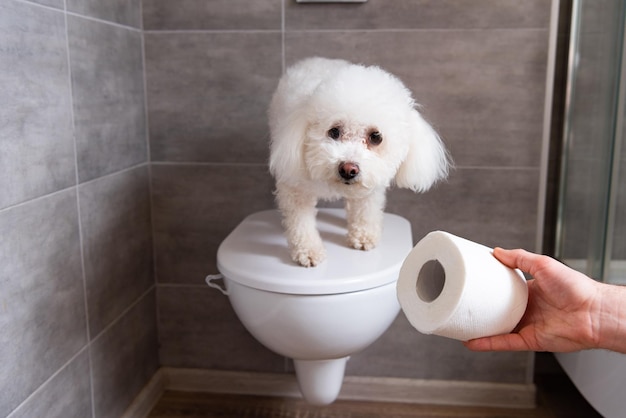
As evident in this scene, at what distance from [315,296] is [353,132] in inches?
12.6

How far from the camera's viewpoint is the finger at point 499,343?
2.83 ft

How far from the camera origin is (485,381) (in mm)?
1794

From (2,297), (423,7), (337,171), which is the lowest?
(2,297)

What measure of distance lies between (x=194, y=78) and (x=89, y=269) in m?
0.61

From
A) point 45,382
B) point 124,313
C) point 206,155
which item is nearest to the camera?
point 45,382

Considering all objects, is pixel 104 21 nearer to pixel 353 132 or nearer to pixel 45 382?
pixel 353 132

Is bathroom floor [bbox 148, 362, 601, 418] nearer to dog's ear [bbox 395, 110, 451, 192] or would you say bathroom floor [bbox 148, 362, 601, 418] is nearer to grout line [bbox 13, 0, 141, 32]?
dog's ear [bbox 395, 110, 451, 192]

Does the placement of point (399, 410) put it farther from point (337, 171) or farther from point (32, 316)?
point (32, 316)

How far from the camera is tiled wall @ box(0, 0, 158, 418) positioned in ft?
3.61

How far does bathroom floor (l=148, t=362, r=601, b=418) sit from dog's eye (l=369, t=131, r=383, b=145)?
3.00ft

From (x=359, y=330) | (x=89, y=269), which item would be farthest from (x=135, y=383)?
→ (x=359, y=330)

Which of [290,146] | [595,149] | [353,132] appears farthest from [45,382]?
[595,149]

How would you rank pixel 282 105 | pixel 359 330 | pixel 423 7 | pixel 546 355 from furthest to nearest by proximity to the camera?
1. pixel 546 355
2. pixel 423 7
3. pixel 282 105
4. pixel 359 330

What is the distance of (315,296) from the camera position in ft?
3.70
